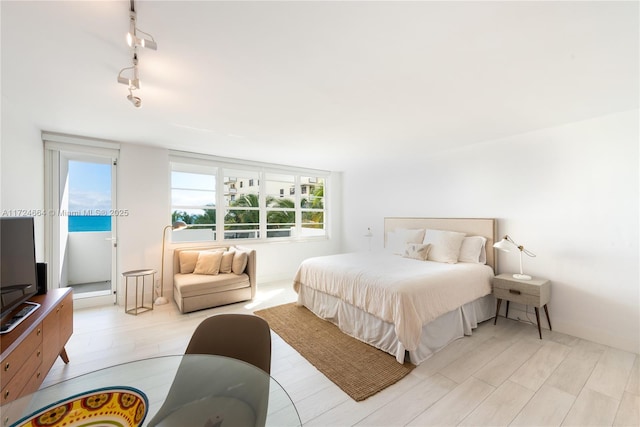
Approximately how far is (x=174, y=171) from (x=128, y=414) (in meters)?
3.88

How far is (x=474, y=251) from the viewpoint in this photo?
11.1 ft

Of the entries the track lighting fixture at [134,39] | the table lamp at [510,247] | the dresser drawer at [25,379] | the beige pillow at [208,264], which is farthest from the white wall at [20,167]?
the table lamp at [510,247]

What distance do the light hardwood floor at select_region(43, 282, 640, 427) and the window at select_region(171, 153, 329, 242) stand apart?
6.11ft

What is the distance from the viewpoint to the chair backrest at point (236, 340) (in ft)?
4.78

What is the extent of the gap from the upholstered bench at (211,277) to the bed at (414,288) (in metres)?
0.84

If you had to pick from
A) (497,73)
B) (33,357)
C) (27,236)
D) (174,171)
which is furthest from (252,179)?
(497,73)

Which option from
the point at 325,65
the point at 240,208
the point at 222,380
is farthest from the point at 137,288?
the point at 325,65

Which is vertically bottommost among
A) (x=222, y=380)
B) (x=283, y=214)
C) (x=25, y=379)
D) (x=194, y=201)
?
(x=25, y=379)

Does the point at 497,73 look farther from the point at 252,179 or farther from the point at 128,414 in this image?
the point at 252,179

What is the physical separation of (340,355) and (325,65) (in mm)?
2474

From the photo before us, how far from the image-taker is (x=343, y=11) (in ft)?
4.31

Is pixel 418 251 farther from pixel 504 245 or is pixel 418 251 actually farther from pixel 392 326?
pixel 392 326

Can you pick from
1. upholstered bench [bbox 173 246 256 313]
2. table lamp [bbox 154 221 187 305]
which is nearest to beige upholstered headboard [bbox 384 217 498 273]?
upholstered bench [bbox 173 246 256 313]

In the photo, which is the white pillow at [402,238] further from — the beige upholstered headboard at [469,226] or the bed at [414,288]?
the beige upholstered headboard at [469,226]
